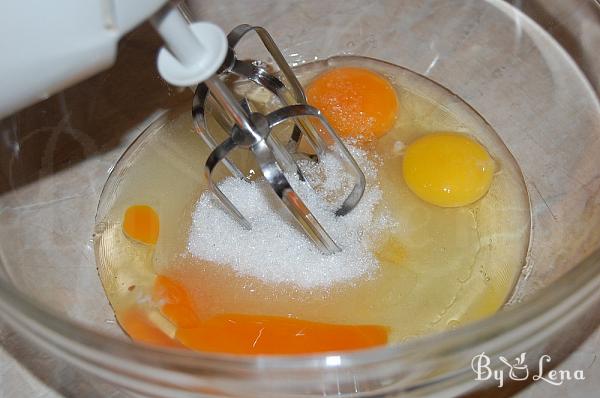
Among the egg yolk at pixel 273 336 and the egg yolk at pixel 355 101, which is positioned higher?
the egg yolk at pixel 355 101

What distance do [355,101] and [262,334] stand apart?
435 millimetres

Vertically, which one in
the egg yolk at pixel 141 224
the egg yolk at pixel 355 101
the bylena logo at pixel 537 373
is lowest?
the egg yolk at pixel 141 224

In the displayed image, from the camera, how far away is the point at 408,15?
1292mm

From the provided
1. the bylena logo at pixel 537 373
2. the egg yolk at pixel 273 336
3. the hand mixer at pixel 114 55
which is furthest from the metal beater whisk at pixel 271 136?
the bylena logo at pixel 537 373

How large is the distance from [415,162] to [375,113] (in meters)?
0.11

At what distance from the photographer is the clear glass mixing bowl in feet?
2.49

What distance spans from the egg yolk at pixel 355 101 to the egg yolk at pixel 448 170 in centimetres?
8

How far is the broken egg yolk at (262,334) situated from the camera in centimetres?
96

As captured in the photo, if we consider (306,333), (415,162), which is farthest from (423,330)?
(415,162)

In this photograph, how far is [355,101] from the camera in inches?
48.3

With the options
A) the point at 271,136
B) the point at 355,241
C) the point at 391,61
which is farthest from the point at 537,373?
the point at 391,61

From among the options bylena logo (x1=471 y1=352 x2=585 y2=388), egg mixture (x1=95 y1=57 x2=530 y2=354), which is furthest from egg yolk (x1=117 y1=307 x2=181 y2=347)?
bylena logo (x1=471 y1=352 x2=585 y2=388)

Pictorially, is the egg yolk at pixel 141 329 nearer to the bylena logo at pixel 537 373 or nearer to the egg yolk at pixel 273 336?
the egg yolk at pixel 273 336

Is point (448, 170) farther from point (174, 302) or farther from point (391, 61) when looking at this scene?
point (174, 302)
